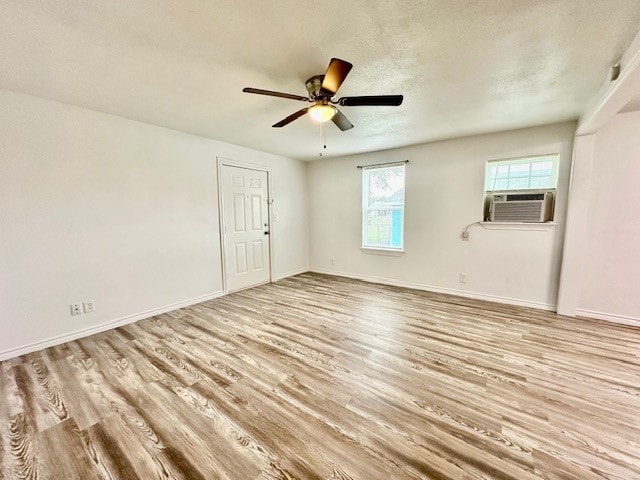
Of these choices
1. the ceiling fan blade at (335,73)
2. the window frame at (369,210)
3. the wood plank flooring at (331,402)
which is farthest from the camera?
the window frame at (369,210)

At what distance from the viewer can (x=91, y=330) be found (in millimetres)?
2732

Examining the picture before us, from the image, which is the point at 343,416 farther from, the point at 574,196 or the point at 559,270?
the point at 574,196

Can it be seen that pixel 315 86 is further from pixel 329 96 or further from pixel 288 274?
pixel 288 274

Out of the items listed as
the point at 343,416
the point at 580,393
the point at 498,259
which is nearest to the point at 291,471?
the point at 343,416

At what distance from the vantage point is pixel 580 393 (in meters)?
1.80

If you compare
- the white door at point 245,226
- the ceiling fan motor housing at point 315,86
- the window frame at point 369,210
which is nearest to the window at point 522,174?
the window frame at point 369,210

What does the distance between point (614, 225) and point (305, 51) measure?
378cm

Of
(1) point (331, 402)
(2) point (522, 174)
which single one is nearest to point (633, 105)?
(2) point (522, 174)

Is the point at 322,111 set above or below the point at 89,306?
above

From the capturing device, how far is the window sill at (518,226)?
10.6ft

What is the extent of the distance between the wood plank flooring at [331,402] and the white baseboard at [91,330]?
0.32 feet

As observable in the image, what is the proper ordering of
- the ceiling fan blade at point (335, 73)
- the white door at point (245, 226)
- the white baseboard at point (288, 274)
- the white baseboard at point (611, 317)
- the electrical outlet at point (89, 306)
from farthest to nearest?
1. the white baseboard at point (288, 274)
2. the white door at point (245, 226)
3. the white baseboard at point (611, 317)
4. the electrical outlet at point (89, 306)
5. the ceiling fan blade at point (335, 73)

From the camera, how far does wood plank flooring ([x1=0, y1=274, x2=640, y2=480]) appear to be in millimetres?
1317

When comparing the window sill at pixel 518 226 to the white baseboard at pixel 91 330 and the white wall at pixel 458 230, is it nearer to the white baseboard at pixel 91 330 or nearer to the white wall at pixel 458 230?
the white wall at pixel 458 230
